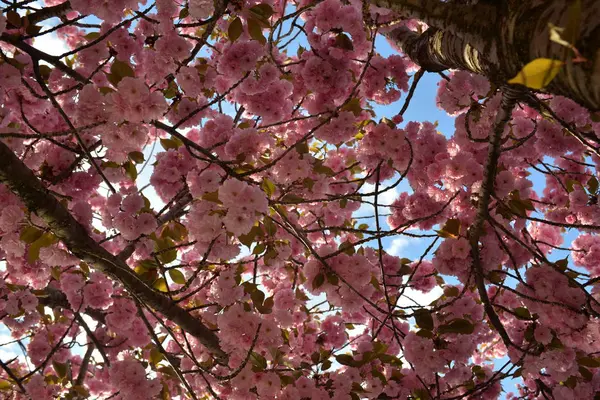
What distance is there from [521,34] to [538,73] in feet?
1.22

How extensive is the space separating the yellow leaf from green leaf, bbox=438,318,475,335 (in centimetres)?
197

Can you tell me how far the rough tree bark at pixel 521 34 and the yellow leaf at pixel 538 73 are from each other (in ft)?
0.17

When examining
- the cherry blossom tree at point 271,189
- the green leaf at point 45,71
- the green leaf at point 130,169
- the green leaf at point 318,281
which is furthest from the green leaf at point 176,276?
the green leaf at point 45,71

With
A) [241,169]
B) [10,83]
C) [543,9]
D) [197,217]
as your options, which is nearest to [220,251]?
[197,217]

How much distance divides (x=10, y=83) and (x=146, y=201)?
990 mm

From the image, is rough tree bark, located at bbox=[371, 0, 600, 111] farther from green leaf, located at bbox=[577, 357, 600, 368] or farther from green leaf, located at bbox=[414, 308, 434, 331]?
green leaf, located at bbox=[577, 357, 600, 368]

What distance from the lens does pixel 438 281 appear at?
147 inches

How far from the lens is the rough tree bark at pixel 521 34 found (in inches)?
25.3

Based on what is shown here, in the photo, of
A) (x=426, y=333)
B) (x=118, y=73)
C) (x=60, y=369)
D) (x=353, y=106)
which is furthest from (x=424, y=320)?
(x=60, y=369)

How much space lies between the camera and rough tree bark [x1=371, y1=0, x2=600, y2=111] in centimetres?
64

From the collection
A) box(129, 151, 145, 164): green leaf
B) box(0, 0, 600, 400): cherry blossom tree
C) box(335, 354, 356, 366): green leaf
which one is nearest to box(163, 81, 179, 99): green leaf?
box(0, 0, 600, 400): cherry blossom tree

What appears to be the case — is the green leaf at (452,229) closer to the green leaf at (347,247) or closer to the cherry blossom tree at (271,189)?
the cherry blossom tree at (271,189)

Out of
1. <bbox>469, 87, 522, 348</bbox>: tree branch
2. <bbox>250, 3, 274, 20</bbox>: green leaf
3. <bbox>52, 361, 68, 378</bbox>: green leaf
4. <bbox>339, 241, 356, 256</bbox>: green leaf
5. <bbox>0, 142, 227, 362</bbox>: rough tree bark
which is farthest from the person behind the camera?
<bbox>52, 361, 68, 378</bbox>: green leaf

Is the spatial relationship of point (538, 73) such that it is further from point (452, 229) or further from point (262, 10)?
point (452, 229)
